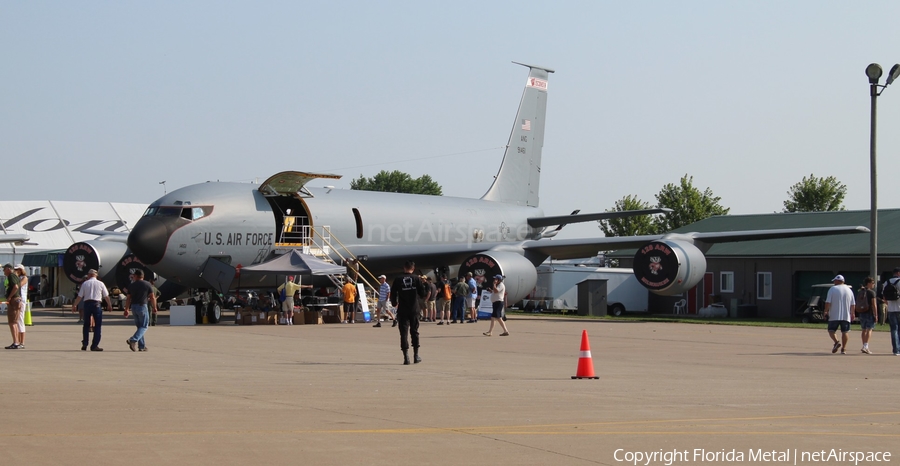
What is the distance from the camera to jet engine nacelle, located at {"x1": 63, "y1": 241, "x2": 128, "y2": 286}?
35.1m

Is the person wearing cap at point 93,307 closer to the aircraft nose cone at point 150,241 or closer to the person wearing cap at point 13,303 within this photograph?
the person wearing cap at point 13,303

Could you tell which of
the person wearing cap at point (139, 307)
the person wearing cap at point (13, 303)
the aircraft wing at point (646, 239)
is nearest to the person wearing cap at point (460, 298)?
the aircraft wing at point (646, 239)

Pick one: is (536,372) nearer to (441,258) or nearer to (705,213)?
(441,258)

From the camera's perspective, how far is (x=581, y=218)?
123ft

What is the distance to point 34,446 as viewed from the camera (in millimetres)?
7816

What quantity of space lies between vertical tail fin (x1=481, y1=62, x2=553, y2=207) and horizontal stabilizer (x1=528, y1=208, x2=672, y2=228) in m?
1.59

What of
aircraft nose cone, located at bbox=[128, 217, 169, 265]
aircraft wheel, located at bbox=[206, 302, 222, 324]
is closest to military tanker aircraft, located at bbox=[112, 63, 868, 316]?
aircraft nose cone, located at bbox=[128, 217, 169, 265]

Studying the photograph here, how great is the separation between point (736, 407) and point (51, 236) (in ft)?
177

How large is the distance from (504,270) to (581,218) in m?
7.11

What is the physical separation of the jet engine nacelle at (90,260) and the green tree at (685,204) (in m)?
57.6

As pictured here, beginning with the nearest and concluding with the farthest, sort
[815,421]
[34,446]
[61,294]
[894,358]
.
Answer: [34,446] < [815,421] < [894,358] < [61,294]

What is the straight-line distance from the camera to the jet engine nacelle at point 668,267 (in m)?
31.1

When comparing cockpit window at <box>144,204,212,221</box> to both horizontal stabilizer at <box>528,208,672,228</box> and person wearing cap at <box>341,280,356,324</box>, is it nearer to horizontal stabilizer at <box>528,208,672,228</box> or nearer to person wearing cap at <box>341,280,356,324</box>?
person wearing cap at <box>341,280,356,324</box>

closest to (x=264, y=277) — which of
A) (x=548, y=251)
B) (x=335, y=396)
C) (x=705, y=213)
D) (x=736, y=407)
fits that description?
(x=548, y=251)
